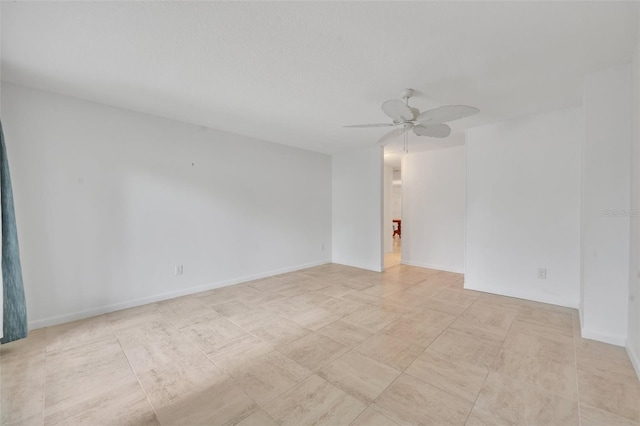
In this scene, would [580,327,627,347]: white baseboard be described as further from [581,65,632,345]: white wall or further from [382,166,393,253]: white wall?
[382,166,393,253]: white wall

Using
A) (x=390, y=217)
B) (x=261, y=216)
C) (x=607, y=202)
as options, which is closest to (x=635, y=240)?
(x=607, y=202)

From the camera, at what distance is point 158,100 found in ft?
→ 9.71

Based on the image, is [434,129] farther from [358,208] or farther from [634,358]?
[358,208]

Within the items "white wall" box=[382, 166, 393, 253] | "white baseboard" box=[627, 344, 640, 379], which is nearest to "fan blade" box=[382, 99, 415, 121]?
"white baseboard" box=[627, 344, 640, 379]

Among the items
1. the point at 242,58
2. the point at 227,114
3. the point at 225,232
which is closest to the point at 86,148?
the point at 227,114

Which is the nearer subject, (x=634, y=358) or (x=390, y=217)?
(x=634, y=358)

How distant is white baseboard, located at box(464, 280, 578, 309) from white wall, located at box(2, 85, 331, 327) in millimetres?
3432

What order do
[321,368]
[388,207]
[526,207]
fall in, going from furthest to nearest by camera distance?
[388,207]
[526,207]
[321,368]

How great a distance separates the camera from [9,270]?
2332mm

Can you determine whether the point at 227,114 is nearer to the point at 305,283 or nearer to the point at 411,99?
the point at 411,99

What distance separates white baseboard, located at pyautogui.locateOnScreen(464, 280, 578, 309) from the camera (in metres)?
3.22

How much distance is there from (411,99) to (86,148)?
3.83m

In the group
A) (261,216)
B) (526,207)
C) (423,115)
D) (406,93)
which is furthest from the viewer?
(261,216)

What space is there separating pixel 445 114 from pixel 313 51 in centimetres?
131
